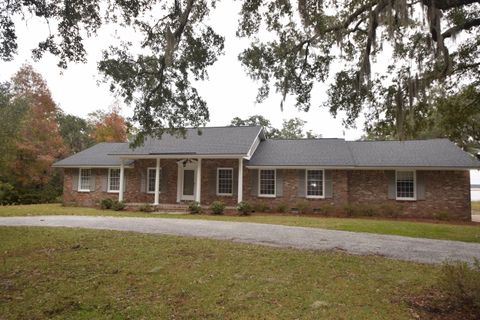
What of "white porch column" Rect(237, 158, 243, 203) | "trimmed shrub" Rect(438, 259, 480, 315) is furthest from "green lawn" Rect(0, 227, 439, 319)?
"white porch column" Rect(237, 158, 243, 203)

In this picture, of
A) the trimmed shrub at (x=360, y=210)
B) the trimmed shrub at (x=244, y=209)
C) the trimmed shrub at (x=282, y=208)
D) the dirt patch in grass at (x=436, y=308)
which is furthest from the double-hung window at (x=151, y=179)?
the dirt patch in grass at (x=436, y=308)

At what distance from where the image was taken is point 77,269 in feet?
21.9

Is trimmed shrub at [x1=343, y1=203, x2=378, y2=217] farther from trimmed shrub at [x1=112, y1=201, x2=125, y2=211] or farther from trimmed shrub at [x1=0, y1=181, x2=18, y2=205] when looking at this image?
trimmed shrub at [x1=0, y1=181, x2=18, y2=205]

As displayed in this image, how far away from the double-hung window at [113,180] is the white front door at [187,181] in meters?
4.52

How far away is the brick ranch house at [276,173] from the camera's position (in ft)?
58.3

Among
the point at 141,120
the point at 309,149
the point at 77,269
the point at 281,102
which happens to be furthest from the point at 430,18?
the point at 309,149

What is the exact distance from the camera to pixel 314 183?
1917 cm

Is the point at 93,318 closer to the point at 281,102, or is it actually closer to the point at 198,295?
the point at 198,295

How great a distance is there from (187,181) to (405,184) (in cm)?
1270

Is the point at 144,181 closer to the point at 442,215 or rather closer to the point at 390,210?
the point at 390,210

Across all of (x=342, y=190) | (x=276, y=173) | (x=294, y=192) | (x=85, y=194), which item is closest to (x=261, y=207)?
(x=294, y=192)

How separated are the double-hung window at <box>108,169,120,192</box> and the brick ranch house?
66mm

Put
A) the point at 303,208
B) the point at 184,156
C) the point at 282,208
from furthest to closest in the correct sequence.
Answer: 1. the point at 184,156
2. the point at 282,208
3. the point at 303,208

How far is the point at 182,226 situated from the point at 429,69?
30.7 feet
